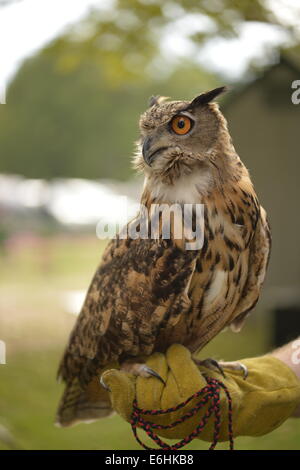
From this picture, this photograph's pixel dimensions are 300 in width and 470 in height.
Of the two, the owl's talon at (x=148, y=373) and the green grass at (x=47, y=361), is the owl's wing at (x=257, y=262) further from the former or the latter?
the green grass at (x=47, y=361)

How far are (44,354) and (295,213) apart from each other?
2.37 meters

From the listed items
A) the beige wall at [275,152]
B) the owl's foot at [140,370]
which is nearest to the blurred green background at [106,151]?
the beige wall at [275,152]

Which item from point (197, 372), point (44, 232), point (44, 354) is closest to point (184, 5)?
point (197, 372)

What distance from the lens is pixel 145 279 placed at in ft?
3.87

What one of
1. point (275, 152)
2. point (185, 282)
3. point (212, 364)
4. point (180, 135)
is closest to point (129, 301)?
point (185, 282)

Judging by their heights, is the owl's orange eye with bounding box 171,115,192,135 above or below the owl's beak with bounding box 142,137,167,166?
above

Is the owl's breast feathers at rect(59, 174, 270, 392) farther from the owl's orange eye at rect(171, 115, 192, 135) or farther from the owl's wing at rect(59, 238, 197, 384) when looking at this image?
the owl's orange eye at rect(171, 115, 192, 135)

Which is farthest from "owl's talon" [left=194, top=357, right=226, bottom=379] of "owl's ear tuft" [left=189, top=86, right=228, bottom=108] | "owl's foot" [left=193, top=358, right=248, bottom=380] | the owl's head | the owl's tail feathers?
"owl's ear tuft" [left=189, top=86, right=228, bottom=108]

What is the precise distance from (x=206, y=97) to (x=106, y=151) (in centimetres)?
628

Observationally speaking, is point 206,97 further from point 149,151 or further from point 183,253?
point 183,253

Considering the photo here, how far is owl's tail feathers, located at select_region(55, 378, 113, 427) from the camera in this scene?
56.4 inches

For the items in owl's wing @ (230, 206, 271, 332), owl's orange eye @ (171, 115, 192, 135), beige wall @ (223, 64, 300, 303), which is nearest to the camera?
owl's orange eye @ (171, 115, 192, 135)

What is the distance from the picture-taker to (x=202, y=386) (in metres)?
1.13

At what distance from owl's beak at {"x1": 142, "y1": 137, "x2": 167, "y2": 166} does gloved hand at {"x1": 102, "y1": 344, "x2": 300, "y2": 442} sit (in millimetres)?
428
